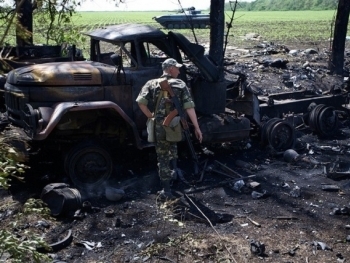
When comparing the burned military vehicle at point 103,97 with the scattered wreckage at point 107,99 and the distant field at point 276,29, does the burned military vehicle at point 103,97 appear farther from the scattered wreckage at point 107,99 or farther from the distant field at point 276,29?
the distant field at point 276,29

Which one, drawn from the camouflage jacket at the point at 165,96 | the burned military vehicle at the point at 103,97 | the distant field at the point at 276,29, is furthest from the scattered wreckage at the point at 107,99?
the distant field at the point at 276,29

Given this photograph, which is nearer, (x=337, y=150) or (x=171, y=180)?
(x=171, y=180)

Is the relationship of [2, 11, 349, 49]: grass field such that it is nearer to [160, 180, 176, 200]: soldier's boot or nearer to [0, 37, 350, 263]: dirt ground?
[0, 37, 350, 263]: dirt ground

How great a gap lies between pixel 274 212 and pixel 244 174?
5.09 feet

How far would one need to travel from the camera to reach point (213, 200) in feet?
24.5

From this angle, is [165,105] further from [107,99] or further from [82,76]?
[82,76]

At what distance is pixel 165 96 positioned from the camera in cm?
723

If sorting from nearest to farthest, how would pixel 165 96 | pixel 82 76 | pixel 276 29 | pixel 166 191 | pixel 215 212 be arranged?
pixel 215 212
pixel 165 96
pixel 166 191
pixel 82 76
pixel 276 29

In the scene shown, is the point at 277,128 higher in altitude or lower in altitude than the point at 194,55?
lower

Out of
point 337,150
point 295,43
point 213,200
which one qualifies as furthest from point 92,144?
point 295,43

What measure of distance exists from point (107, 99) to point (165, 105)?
4.13 feet

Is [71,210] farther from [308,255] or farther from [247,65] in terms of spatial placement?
[247,65]

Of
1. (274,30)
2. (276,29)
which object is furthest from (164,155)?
(276,29)

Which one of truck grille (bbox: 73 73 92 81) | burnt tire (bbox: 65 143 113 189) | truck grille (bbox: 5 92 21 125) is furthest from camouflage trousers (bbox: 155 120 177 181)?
truck grille (bbox: 5 92 21 125)
